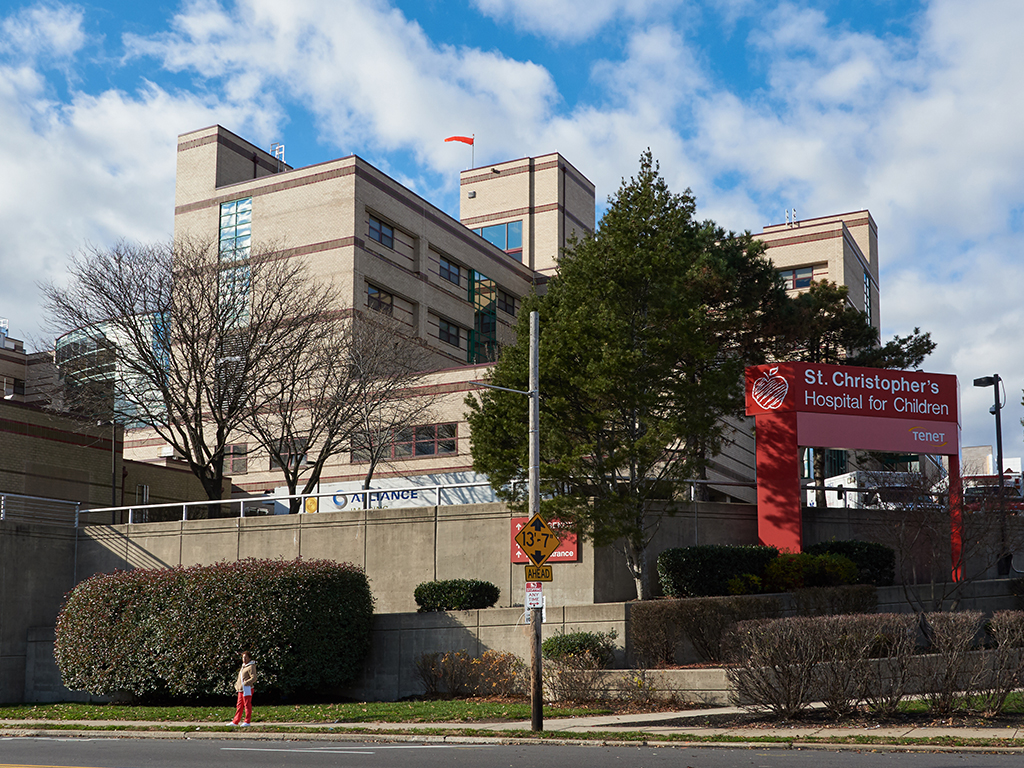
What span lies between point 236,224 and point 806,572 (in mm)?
34769

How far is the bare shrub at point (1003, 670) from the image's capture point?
1723 centimetres

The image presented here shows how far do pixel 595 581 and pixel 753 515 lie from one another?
5496mm

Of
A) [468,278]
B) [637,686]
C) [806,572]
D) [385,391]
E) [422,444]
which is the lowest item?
[637,686]

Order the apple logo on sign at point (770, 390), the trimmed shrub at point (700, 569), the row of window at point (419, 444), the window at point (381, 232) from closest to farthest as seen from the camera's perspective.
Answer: the trimmed shrub at point (700, 569)
the apple logo on sign at point (770, 390)
the row of window at point (419, 444)
the window at point (381, 232)

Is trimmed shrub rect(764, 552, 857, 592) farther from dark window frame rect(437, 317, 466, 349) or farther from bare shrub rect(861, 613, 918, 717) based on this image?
dark window frame rect(437, 317, 466, 349)

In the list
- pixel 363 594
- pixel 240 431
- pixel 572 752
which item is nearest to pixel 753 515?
pixel 363 594

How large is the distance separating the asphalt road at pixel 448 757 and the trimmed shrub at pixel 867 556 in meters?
12.0

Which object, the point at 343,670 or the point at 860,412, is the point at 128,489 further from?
the point at 860,412

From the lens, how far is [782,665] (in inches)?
705

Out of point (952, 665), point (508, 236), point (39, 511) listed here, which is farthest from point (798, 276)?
point (952, 665)

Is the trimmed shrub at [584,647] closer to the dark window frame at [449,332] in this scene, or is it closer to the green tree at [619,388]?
the green tree at [619,388]

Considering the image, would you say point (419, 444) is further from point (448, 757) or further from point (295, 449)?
point (448, 757)

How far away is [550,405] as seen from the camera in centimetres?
2394

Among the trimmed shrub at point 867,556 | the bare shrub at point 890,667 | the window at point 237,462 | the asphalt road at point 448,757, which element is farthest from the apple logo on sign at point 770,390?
the window at point 237,462
